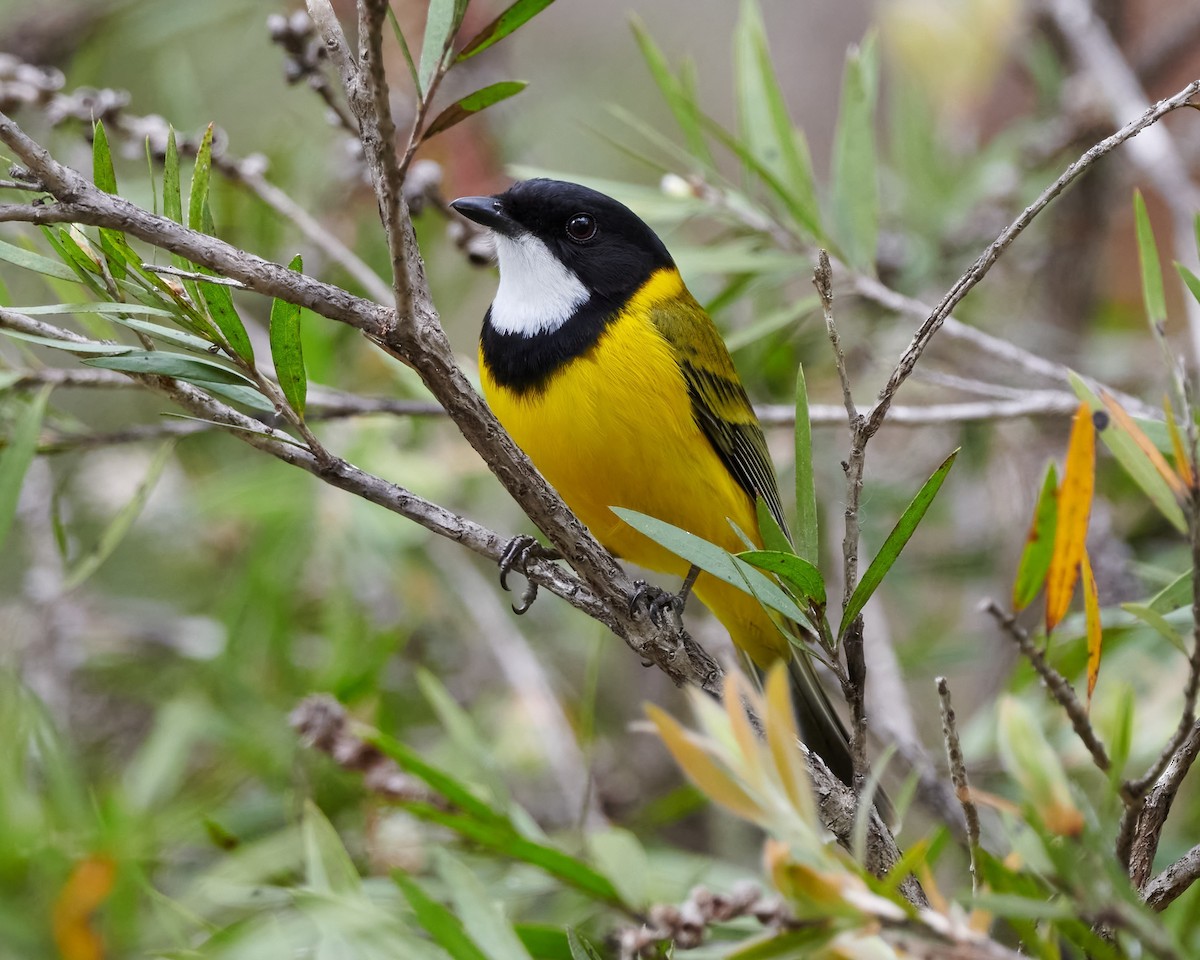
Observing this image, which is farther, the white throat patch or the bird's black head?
the bird's black head

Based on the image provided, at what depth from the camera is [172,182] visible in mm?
1356

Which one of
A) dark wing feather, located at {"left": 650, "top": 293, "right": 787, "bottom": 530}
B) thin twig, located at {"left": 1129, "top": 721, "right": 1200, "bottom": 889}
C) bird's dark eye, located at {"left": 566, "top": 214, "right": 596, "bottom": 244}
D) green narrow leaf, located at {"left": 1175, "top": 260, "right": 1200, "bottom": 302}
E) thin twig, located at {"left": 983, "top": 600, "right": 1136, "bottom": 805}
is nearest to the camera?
thin twig, located at {"left": 983, "top": 600, "right": 1136, "bottom": 805}

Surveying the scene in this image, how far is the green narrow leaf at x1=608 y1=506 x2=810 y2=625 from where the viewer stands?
3.92 ft

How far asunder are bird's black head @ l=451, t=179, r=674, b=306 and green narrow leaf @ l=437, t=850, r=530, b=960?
1.57 m

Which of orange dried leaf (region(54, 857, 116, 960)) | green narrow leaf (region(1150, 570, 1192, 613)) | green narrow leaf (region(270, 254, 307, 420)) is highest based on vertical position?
green narrow leaf (region(270, 254, 307, 420))

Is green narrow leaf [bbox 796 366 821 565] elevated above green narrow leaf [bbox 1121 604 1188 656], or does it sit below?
above

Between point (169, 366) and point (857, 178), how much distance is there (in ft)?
5.52

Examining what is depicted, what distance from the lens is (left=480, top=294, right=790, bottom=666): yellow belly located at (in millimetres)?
2346

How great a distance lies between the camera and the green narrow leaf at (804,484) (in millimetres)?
1213

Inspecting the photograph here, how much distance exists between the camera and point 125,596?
3.85m

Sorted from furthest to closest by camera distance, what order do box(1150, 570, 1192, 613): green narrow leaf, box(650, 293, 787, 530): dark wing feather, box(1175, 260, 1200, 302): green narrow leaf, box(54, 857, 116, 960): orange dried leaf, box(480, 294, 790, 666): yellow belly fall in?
box(650, 293, 787, 530): dark wing feather < box(480, 294, 790, 666): yellow belly < box(54, 857, 116, 960): orange dried leaf < box(1150, 570, 1192, 613): green narrow leaf < box(1175, 260, 1200, 302): green narrow leaf

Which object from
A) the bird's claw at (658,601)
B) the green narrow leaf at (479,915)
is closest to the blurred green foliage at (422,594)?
the green narrow leaf at (479,915)

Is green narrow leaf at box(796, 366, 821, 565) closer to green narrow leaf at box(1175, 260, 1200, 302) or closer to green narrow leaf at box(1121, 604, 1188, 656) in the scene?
green narrow leaf at box(1121, 604, 1188, 656)

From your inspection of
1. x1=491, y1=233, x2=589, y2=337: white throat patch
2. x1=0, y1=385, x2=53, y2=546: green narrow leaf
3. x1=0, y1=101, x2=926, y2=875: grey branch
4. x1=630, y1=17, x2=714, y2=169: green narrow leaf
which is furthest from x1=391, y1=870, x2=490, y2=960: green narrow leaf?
x1=630, y1=17, x2=714, y2=169: green narrow leaf
